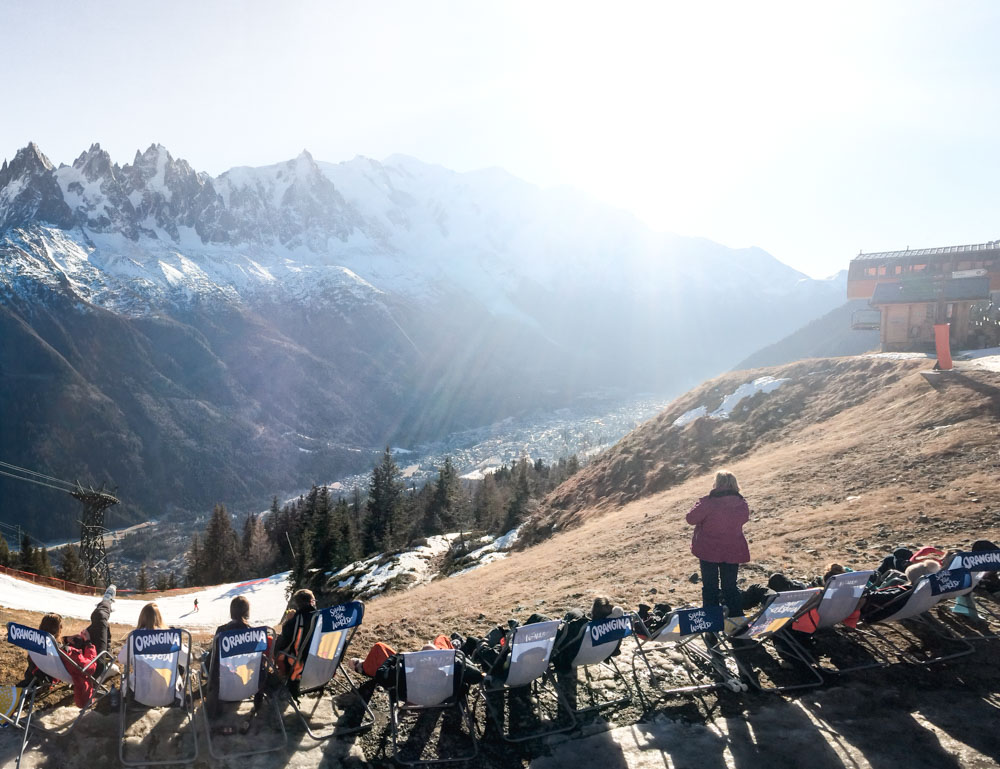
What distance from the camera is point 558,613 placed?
42.8 feet

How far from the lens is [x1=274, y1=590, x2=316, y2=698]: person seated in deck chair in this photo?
827cm

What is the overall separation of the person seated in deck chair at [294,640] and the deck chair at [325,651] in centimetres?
3

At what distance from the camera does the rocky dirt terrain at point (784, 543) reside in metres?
7.41

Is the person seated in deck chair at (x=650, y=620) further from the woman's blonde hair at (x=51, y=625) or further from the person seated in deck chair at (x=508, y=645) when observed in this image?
the woman's blonde hair at (x=51, y=625)

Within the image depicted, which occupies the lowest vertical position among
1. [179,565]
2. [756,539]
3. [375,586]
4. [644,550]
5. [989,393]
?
[179,565]

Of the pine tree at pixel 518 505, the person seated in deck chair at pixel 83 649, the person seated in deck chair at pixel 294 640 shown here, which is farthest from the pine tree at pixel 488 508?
the person seated in deck chair at pixel 294 640

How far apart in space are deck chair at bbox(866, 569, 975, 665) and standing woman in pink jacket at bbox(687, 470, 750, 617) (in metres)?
2.31

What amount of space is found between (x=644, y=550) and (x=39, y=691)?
50.9ft

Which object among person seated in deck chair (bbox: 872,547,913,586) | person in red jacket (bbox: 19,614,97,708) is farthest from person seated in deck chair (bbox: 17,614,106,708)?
person seated in deck chair (bbox: 872,547,913,586)

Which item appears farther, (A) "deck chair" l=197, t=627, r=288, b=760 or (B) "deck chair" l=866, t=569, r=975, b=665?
(B) "deck chair" l=866, t=569, r=975, b=665

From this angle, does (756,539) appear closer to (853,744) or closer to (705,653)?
(705,653)

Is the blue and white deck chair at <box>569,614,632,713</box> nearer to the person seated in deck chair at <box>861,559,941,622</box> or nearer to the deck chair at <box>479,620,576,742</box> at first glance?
the deck chair at <box>479,620,576,742</box>

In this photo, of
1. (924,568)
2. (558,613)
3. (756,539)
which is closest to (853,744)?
(924,568)

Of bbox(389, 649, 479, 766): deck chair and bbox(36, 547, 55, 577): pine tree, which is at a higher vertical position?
bbox(389, 649, 479, 766): deck chair
